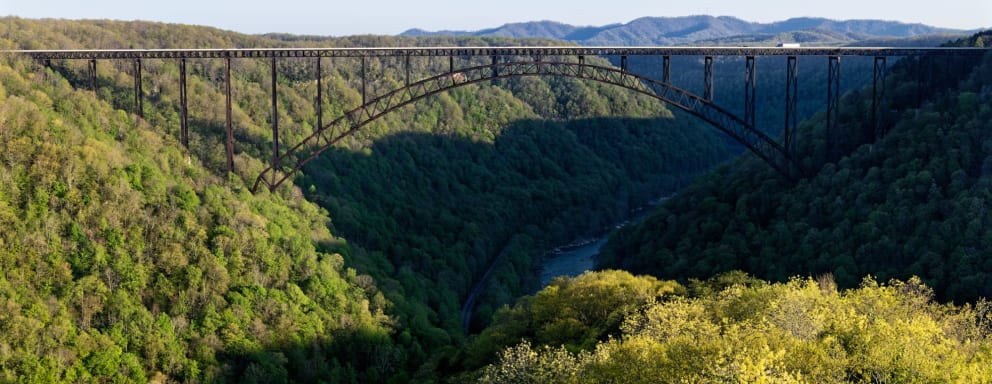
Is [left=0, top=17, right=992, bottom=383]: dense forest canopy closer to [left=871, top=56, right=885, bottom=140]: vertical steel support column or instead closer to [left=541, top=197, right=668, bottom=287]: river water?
[left=871, top=56, right=885, bottom=140]: vertical steel support column

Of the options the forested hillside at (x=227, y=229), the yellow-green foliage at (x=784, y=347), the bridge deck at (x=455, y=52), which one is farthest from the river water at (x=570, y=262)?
the yellow-green foliage at (x=784, y=347)

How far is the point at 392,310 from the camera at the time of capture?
186 ft

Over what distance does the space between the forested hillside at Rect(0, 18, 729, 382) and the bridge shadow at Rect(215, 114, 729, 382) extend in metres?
0.21

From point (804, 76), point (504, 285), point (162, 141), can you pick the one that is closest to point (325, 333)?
point (162, 141)

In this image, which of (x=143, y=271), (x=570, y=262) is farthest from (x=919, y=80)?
(x=143, y=271)

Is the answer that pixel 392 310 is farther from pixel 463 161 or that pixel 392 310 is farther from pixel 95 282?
pixel 463 161

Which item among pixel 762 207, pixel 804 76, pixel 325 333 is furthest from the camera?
pixel 804 76

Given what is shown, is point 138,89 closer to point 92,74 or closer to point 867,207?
point 92,74

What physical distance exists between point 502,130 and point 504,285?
1415 inches

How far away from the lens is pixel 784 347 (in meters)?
29.7

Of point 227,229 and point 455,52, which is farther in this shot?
point 455,52

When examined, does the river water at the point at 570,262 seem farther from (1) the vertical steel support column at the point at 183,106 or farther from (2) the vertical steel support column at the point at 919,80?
(1) the vertical steel support column at the point at 183,106

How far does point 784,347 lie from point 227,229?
31.3 meters

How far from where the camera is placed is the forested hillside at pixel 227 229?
45.3 m
